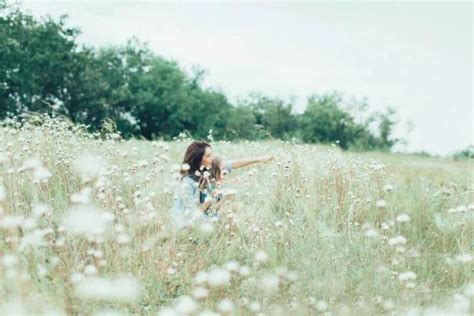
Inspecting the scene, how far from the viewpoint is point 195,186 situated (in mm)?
5738

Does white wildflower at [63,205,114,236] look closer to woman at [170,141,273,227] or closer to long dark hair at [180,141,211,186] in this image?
woman at [170,141,273,227]

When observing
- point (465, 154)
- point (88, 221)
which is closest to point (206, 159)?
point (88, 221)

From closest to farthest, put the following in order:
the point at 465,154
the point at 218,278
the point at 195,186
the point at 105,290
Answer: the point at 105,290 < the point at 218,278 < the point at 195,186 < the point at 465,154

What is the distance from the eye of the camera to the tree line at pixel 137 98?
28.5 m

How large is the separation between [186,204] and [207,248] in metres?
0.59

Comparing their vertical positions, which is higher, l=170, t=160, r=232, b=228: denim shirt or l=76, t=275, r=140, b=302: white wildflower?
l=170, t=160, r=232, b=228: denim shirt

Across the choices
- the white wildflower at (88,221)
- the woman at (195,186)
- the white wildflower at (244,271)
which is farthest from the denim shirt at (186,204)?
the white wildflower at (88,221)

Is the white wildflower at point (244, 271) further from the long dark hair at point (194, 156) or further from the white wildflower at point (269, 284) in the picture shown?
the long dark hair at point (194, 156)

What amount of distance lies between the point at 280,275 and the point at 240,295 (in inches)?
15.7

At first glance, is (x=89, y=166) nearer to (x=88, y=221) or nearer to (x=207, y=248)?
(x=207, y=248)

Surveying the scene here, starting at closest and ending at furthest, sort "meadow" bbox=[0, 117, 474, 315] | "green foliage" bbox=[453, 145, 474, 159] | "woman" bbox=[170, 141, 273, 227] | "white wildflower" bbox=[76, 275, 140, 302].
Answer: "white wildflower" bbox=[76, 275, 140, 302] → "meadow" bbox=[0, 117, 474, 315] → "woman" bbox=[170, 141, 273, 227] → "green foliage" bbox=[453, 145, 474, 159]

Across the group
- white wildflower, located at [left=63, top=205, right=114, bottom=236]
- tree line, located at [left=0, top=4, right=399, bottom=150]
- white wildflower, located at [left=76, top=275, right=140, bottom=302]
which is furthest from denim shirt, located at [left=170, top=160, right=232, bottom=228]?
tree line, located at [left=0, top=4, right=399, bottom=150]

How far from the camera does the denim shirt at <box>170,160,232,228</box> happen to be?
456cm

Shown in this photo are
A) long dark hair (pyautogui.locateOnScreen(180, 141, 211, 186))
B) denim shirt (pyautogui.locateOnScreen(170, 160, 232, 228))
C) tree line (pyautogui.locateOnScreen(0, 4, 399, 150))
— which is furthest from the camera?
tree line (pyautogui.locateOnScreen(0, 4, 399, 150))
